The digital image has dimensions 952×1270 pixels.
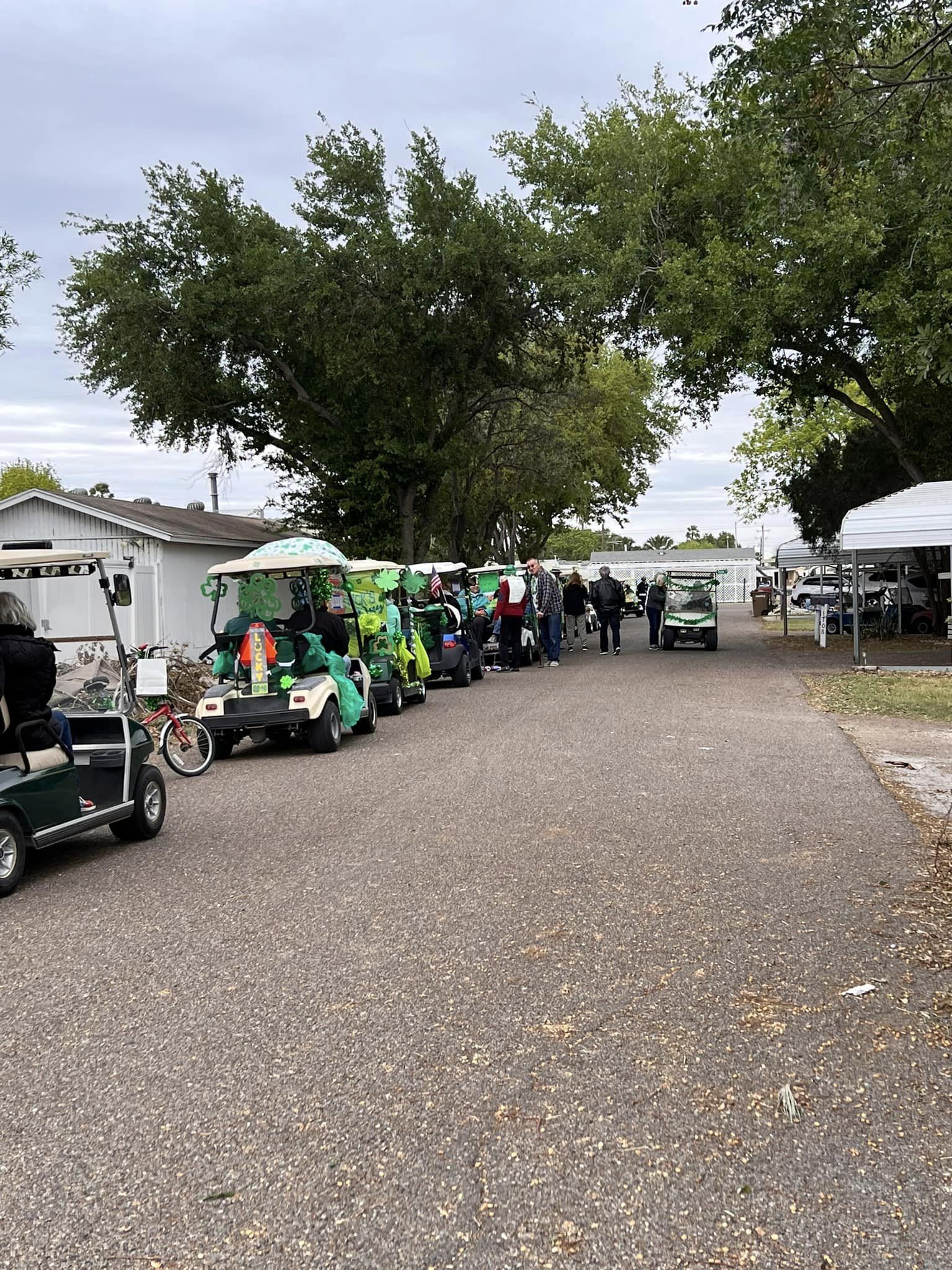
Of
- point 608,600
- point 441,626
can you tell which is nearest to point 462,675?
point 441,626

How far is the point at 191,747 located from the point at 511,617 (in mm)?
12329

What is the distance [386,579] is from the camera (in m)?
16.1

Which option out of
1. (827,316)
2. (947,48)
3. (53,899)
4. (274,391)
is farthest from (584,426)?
(53,899)

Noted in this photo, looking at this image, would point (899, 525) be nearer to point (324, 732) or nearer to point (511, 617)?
point (511, 617)

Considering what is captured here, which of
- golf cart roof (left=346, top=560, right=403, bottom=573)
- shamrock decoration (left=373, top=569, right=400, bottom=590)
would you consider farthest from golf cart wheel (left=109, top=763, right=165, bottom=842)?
shamrock decoration (left=373, top=569, right=400, bottom=590)

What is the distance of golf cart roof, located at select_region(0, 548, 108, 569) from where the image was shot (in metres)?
7.54

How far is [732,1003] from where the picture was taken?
4.57m

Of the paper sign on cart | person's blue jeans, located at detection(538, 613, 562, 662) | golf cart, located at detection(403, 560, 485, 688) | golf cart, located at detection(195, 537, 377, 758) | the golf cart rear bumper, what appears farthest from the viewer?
person's blue jeans, located at detection(538, 613, 562, 662)

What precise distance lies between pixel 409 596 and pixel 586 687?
11.2ft

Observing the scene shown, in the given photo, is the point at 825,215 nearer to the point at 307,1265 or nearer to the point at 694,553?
the point at 307,1265

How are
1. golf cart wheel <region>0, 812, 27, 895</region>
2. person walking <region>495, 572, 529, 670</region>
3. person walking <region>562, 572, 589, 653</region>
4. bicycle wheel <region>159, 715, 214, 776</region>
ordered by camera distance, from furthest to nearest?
person walking <region>562, 572, 589, 653</region> < person walking <region>495, 572, 529, 670</region> < bicycle wheel <region>159, 715, 214, 776</region> < golf cart wheel <region>0, 812, 27, 895</region>

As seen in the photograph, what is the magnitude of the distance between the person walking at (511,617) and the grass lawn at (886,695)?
5.95 meters

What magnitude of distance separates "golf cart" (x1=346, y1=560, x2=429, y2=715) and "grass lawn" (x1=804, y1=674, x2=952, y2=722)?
5.76 metres

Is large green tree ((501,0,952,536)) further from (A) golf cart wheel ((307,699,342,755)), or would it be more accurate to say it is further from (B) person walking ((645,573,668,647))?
(A) golf cart wheel ((307,699,342,755))
